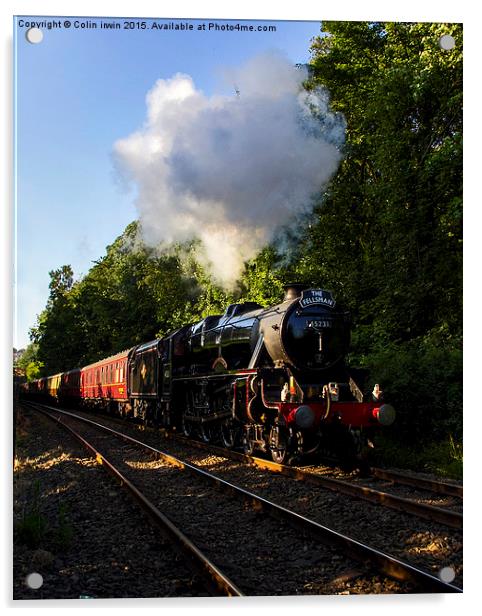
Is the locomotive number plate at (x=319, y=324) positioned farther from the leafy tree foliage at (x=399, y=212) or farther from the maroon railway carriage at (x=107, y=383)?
the maroon railway carriage at (x=107, y=383)

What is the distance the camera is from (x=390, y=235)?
931cm

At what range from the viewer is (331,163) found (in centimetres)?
1020

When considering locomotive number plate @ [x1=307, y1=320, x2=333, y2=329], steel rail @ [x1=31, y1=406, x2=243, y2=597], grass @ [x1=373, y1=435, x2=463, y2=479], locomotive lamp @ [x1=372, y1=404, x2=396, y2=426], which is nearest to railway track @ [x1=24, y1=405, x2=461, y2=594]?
steel rail @ [x1=31, y1=406, x2=243, y2=597]

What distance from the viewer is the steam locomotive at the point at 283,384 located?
8883 mm

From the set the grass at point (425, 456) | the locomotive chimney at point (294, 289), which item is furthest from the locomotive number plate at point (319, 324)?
the grass at point (425, 456)

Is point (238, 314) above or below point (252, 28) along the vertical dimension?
below

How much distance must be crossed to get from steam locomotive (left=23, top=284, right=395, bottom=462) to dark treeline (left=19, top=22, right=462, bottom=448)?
115cm

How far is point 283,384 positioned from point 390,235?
8.92ft

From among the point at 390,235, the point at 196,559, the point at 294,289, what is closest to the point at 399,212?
the point at 390,235

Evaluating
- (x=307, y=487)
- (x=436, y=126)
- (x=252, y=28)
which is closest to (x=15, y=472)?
(x=307, y=487)

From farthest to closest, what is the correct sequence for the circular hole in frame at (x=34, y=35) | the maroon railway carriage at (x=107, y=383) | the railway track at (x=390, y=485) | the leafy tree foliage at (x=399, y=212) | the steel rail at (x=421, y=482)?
1. the maroon railway carriage at (x=107, y=383)
2. the steel rail at (x=421, y=482)
3. the leafy tree foliage at (x=399, y=212)
4. the railway track at (x=390, y=485)
5. the circular hole in frame at (x=34, y=35)

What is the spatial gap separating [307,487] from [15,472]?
13.0 ft

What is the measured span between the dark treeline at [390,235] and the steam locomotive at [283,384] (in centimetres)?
115

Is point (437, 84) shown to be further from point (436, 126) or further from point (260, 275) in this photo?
point (260, 275)
